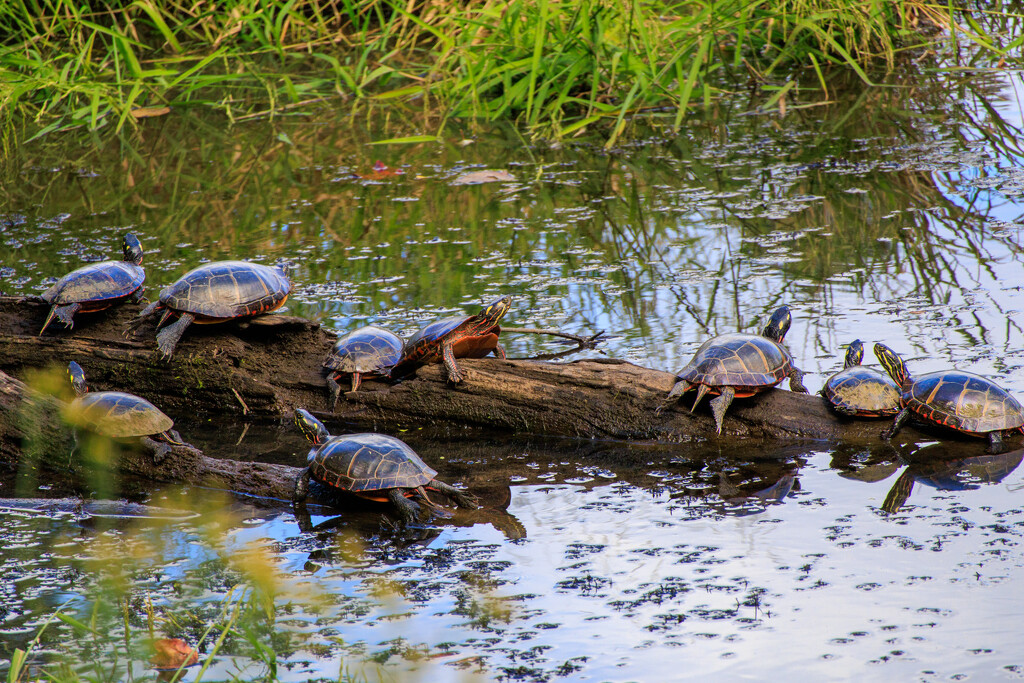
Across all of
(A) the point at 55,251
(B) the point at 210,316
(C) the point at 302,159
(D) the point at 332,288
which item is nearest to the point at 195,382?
(B) the point at 210,316

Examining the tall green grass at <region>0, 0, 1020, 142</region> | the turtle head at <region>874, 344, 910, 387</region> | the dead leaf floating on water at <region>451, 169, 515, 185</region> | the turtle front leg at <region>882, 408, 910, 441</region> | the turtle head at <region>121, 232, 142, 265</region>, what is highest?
the tall green grass at <region>0, 0, 1020, 142</region>

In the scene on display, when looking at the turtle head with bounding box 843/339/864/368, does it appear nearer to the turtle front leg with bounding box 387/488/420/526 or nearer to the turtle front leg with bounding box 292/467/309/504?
the turtle front leg with bounding box 387/488/420/526

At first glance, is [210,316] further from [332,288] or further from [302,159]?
[302,159]

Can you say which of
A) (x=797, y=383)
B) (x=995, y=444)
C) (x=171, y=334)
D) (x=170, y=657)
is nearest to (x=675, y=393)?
(x=797, y=383)

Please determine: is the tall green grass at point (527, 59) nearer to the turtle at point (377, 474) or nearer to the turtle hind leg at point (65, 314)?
the turtle hind leg at point (65, 314)

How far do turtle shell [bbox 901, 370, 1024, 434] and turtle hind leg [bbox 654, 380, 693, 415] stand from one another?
2.84 feet

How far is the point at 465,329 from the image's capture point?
4.22 metres

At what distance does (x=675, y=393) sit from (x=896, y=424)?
2.79 feet

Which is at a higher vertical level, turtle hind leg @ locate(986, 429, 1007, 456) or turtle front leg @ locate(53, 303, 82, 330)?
turtle front leg @ locate(53, 303, 82, 330)

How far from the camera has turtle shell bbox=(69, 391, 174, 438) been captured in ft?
12.4

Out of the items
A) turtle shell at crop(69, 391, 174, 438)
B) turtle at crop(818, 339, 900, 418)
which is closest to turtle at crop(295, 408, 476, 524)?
turtle shell at crop(69, 391, 174, 438)

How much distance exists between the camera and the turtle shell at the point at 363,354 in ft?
13.9

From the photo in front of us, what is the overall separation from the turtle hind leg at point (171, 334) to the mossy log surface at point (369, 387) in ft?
0.27

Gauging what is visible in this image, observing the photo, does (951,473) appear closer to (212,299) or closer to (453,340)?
(453,340)
